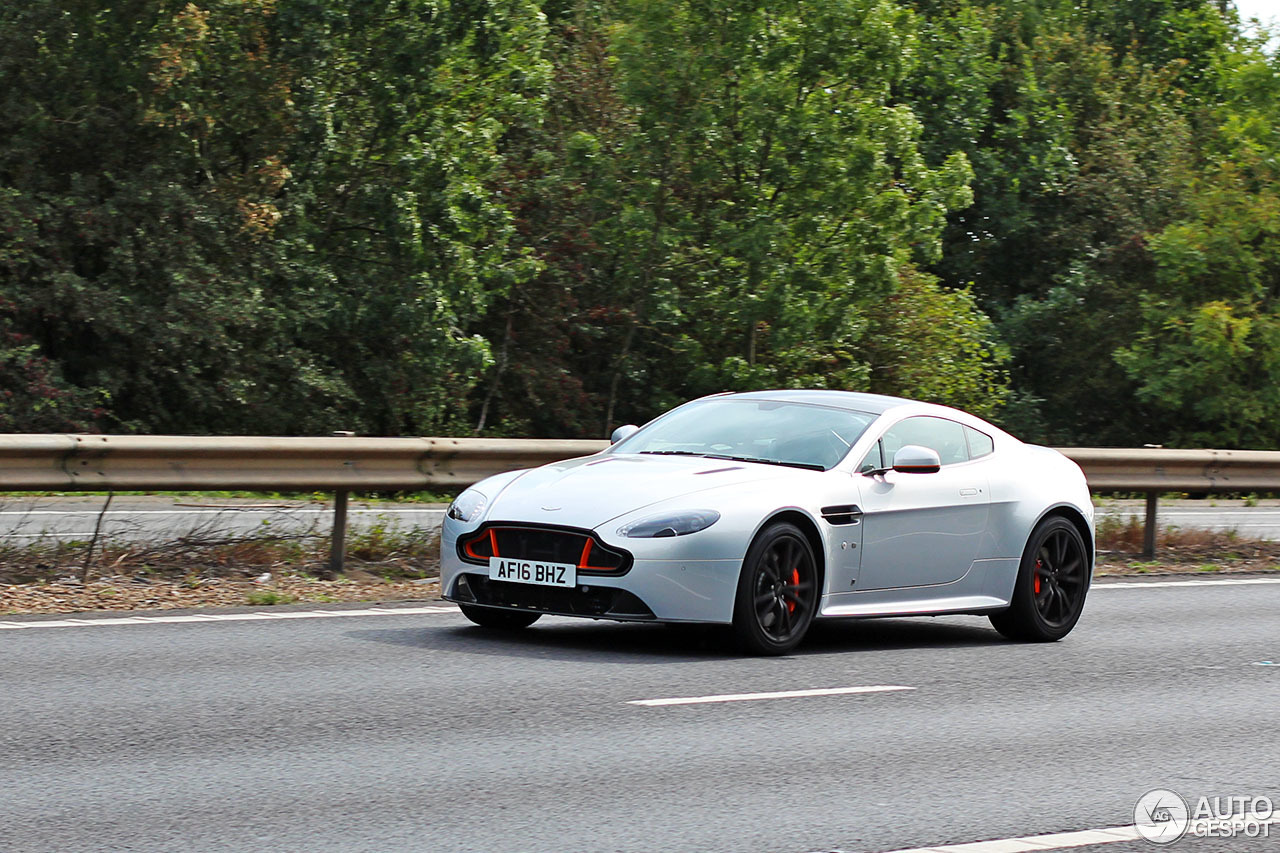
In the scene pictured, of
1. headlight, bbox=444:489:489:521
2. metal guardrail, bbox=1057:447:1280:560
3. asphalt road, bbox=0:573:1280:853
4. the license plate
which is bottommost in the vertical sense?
asphalt road, bbox=0:573:1280:853

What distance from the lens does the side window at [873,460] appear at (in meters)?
9.84

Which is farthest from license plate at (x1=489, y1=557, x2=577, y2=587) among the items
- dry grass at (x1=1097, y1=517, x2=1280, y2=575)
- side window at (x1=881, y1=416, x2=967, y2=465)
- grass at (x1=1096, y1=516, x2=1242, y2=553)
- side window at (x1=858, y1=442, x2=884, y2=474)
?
grass at (x1=1096, y1=516, x2=1242, y2=553)

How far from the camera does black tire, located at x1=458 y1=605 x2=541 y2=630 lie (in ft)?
31.8

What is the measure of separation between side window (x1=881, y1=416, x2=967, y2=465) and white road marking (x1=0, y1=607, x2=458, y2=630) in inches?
111

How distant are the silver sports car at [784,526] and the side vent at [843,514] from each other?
0.01 m

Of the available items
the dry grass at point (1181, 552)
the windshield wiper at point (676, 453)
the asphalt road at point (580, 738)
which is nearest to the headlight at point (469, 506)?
the asphalt road at point (580, 738)

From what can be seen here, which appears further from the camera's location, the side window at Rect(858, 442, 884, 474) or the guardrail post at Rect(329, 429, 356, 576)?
the guardrail post at Rect(329, 429, 356, 576)

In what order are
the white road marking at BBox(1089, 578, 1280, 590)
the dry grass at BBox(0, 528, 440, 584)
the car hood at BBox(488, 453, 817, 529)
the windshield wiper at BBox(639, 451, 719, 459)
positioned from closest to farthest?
1. the car hood at BBox(488, 453, 817, 529)
2. the windshield wiper at BBox(639, 451, 719, 459)
3. the dry grass at BBox(0, 528, 440, 584)
4. the white road marking at BBox(1089, 578, 1280, 590)

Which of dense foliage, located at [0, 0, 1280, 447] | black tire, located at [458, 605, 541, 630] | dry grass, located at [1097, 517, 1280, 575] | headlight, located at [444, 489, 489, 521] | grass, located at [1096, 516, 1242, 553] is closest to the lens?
headlight, located at [444, 489, 489, 521]

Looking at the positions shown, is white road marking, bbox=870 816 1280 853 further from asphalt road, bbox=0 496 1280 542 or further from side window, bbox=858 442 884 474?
asphalt road, bbox=0 496 1280 542

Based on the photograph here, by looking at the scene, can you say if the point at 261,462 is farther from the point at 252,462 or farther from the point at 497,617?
the point at 497,617

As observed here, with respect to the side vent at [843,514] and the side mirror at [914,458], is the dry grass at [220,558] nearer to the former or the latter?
the side vent at [843,514]

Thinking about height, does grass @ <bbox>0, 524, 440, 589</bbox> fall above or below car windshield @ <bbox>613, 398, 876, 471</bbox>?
below

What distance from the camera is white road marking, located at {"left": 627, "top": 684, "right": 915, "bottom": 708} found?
7773 millimetres
